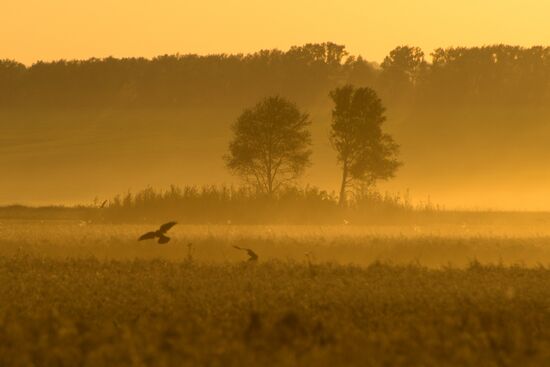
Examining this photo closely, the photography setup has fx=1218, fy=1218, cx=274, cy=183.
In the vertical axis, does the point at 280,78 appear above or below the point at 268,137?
above

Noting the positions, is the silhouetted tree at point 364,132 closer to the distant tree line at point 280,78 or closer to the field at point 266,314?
the field at point 266,314

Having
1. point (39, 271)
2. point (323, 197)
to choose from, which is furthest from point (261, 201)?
point (39, 271)

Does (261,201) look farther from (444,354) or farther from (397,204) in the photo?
(444,354)

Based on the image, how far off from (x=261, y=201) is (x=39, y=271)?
36.0 metres

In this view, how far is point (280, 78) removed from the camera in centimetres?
12425

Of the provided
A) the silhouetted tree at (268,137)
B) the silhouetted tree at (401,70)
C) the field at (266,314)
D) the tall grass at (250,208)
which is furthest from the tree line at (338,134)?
the silhouetted tree at (401,70)

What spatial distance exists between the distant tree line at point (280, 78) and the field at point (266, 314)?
3919 inches

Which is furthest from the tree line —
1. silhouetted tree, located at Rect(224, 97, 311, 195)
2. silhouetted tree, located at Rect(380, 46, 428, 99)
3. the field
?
silhouetted tree, located at Rect(380, 46, 428, 99)

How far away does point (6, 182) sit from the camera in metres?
107

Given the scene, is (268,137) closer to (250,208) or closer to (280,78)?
(250,208)

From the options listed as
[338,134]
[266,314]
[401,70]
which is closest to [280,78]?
[401,70]

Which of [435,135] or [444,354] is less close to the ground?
[435,135]

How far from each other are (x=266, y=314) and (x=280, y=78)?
11153 cm

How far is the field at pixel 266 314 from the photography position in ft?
37.9
